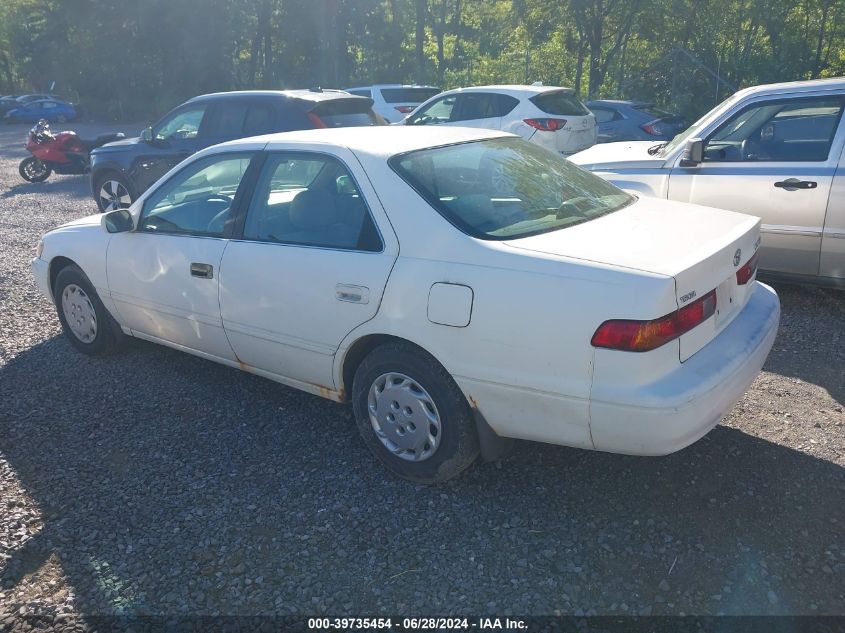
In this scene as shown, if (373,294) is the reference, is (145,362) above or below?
Answer: below

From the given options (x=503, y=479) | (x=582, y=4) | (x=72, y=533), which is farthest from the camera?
(x=582, y=4)

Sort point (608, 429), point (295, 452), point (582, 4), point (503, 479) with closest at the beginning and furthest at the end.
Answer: point (608, 429), point (503, 479), point (295, 452), point (582, 4)

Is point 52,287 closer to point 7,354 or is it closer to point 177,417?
point 7,354

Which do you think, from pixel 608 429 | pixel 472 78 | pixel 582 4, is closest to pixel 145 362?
pixel 608 429

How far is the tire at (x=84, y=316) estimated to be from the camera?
530 cm

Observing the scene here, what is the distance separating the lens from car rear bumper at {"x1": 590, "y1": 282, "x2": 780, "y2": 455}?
2896 mm

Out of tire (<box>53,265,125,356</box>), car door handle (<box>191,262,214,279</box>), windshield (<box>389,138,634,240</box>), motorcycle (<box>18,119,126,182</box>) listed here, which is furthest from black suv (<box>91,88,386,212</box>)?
windshield (<box>389,138,634,240</box>)

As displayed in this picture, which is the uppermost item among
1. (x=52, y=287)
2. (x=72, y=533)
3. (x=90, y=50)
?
(x=90, y=50)

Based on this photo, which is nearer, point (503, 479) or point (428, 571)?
point (428, 571)

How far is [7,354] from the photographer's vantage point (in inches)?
223

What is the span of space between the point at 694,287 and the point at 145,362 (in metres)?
3.86

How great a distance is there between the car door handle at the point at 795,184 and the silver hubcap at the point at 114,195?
8.50m

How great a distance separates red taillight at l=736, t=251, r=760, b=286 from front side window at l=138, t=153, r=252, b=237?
2.65 m

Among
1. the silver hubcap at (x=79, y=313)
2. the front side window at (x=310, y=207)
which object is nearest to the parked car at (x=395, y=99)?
the silver hubcap at (x=79, y=313)
